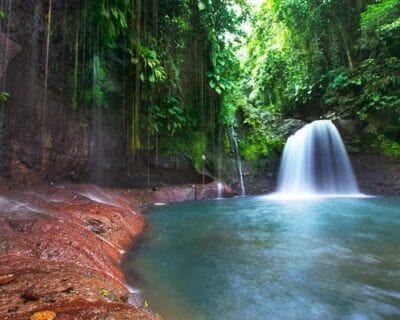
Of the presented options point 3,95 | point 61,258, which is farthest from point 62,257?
point 3,95

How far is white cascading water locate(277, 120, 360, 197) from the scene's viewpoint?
1233cm

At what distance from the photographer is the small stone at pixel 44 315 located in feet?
5.78

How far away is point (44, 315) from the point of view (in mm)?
1784

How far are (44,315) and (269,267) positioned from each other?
2.81 meters

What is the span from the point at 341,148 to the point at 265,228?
7.71m

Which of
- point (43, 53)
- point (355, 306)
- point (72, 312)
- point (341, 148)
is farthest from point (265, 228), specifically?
point (341, 148)

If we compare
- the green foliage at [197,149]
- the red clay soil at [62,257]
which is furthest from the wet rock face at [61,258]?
the green foliage at [197,149]

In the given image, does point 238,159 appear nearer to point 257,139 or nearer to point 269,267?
point 257,139

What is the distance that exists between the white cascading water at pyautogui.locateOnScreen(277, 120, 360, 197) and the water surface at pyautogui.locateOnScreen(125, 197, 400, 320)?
5.26m

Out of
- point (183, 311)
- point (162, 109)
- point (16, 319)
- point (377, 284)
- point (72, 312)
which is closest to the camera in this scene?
point (16, 319)

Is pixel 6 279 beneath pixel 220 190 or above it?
beneath

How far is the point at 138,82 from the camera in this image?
8.70 m

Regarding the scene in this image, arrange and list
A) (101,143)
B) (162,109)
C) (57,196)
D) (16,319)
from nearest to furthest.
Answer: (16,319), (57,196), (101,143), (162,109)

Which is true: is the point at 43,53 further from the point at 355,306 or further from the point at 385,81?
the point at 385,81
